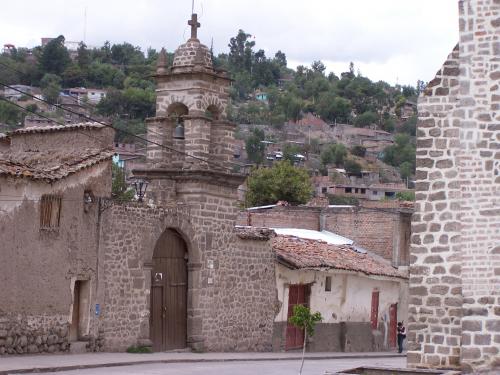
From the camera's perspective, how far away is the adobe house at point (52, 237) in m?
20.9

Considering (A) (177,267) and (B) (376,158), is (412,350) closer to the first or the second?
(A) (177,267)

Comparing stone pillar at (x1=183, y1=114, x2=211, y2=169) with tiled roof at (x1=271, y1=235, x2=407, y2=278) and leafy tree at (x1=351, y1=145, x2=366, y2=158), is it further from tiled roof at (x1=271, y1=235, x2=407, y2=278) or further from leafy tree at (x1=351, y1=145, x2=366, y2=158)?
leafy tree at (x1=351, y1=145, x2=366, y2=158)

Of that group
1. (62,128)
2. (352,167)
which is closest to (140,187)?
(62,128)

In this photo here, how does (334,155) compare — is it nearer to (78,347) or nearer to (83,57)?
(83,57)

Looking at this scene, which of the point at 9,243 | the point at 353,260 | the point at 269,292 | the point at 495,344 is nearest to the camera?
the point at 495,344

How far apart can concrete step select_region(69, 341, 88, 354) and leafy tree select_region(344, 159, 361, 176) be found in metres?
100

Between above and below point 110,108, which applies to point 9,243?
below

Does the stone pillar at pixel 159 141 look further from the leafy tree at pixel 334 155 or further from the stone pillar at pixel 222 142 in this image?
the leafy tree at pixel 334 155

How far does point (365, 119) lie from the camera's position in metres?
154

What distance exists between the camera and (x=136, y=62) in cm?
12744

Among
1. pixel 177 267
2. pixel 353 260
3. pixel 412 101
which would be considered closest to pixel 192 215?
pixel 177 267

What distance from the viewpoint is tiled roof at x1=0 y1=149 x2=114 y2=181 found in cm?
2117

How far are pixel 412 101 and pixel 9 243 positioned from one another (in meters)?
139

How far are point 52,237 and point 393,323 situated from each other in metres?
16.8
